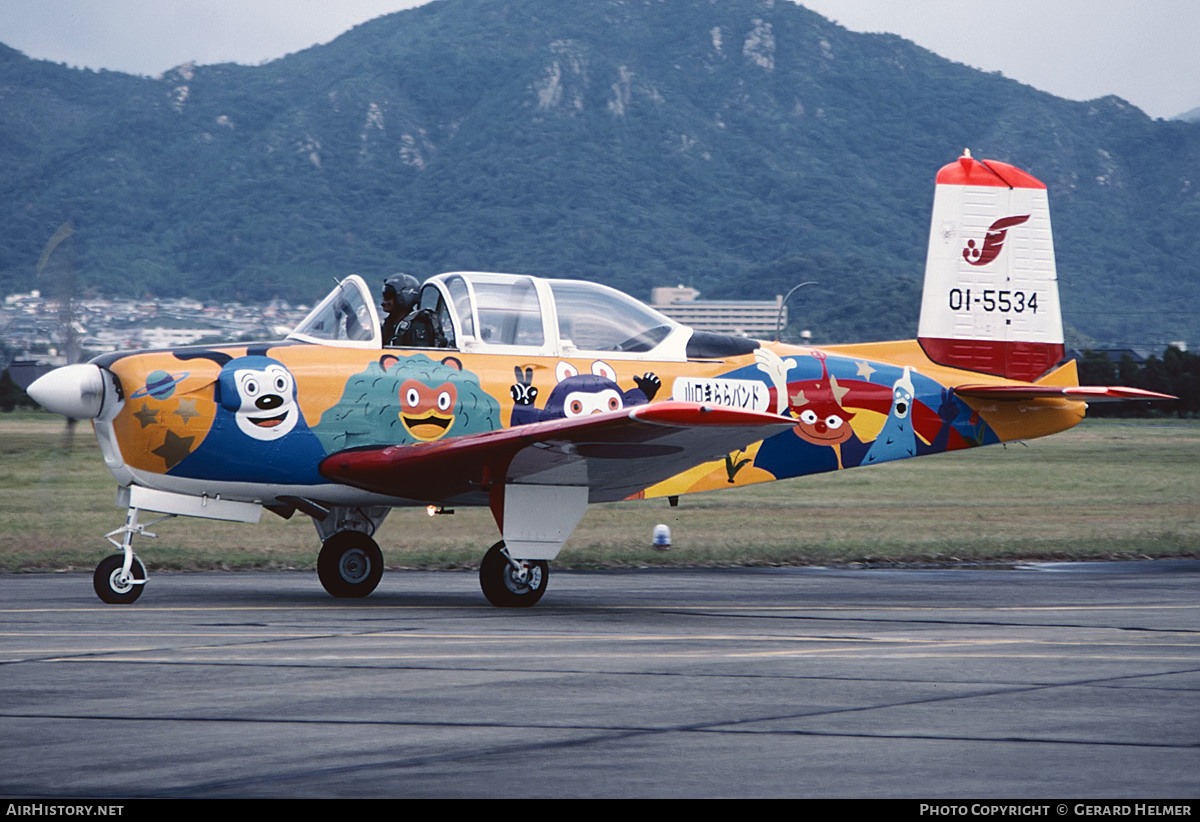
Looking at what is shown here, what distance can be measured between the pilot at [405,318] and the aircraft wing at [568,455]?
97cm

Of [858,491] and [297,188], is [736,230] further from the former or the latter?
[858,491]

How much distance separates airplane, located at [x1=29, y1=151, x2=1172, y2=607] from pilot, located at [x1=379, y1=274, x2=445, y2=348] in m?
0.12

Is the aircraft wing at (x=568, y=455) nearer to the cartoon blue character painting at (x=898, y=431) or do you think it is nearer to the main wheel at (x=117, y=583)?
the main wheel at (x=117, y=583)

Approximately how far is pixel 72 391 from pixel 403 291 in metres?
2.97

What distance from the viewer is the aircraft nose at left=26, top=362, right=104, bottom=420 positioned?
37.9 ft

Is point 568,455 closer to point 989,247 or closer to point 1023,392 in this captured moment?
point 1023,392

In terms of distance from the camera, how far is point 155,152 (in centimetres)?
18000

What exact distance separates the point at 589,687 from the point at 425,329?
5.78 metres

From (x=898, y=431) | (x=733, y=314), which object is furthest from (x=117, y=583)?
(x=733, y=314)

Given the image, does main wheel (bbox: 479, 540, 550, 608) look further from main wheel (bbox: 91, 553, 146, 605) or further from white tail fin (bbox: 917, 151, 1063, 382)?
white tail fin (bbox: 917, 151, 1063, 382)

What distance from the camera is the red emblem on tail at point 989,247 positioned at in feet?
50.9

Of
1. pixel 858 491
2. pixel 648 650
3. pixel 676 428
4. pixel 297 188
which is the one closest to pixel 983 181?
pixel 676 428

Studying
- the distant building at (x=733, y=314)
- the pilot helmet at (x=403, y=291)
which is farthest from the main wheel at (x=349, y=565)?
the distant building at (x=733, y=314)
